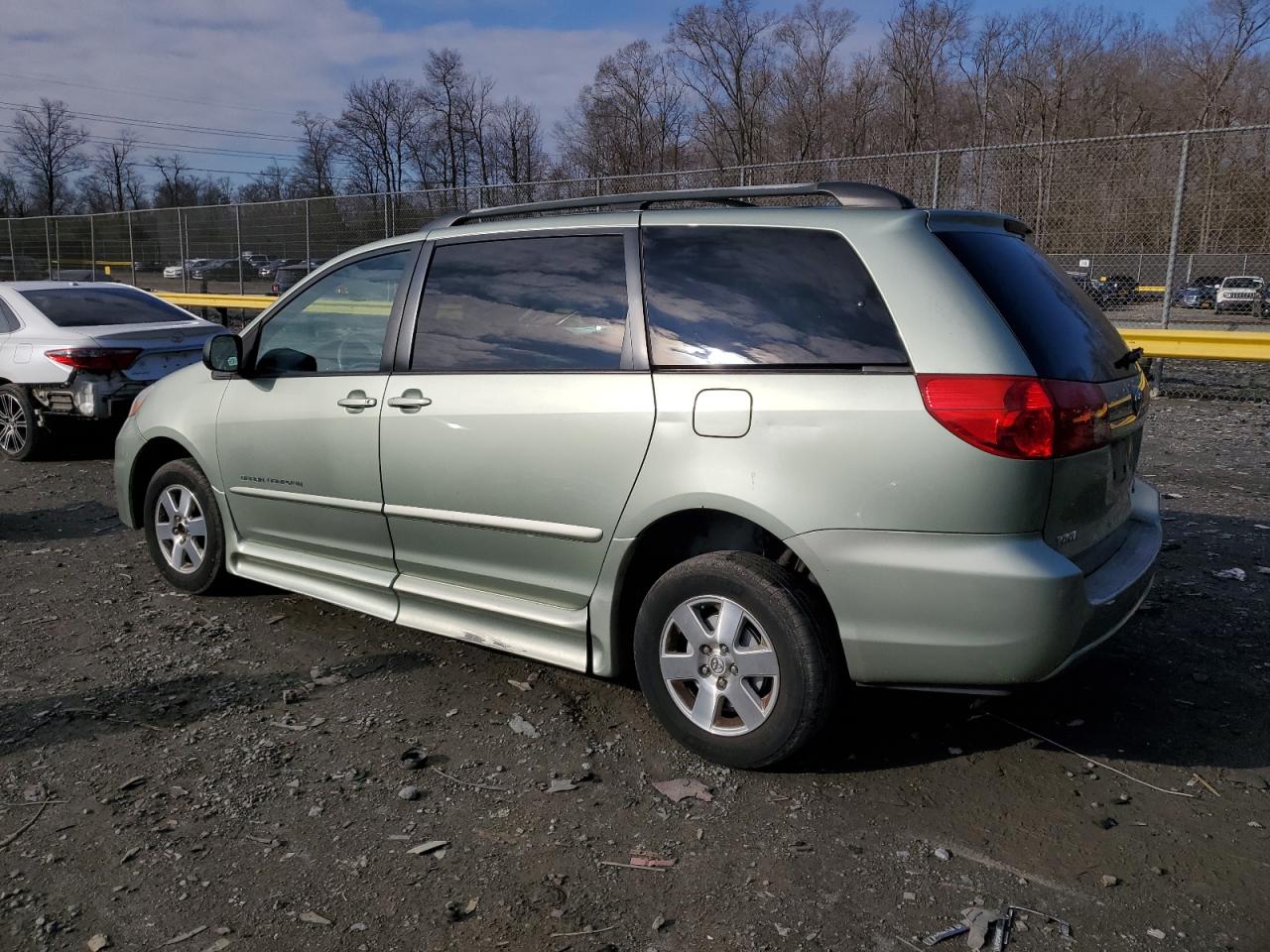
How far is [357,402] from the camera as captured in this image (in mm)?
4160

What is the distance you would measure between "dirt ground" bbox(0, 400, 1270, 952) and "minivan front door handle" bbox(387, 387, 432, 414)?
1.08m

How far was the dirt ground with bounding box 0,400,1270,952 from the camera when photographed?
102 inches

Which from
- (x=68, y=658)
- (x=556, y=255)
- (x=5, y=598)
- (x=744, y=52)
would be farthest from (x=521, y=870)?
(x=744, y=52)

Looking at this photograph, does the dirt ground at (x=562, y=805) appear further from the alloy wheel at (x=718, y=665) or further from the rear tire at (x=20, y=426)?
the rear tire at (x=20, y=426)

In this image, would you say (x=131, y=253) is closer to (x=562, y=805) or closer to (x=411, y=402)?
(x=411, y=402)

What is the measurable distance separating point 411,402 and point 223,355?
4.10ft

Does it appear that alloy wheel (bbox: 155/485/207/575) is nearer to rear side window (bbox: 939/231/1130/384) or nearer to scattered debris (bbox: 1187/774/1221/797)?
rear side window (bbox: 939/231/1130/384)

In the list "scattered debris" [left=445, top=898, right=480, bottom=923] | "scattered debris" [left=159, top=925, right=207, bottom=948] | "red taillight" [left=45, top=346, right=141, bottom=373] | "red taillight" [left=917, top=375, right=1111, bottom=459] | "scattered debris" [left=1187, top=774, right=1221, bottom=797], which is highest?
"red taillight" [left=917, top=375, right=1111, bottom=459]

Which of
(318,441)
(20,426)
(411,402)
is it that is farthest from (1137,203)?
(20,426)

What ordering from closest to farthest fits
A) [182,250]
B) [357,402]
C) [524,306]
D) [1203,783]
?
[1203,783], [524,306], [357,402], [182,250]

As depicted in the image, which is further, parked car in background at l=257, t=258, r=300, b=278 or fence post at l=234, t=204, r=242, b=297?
fence post at l=234, t=204, r=242, b=297

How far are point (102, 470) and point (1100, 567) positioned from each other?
7911 mm

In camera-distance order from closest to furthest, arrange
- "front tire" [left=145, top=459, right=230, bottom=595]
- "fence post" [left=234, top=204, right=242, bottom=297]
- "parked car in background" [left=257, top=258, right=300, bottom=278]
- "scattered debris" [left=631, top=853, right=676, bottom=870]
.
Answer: "scattered debris" [left=631, top=853, right=676, bottom=870] → "front tire" [left=145, top=459, right=230, bottom=595] → "parked car in background" [left=257, top=258, right=300, bottom=278] → "fence post" [left=234, top=204, right=242, bottom=297]

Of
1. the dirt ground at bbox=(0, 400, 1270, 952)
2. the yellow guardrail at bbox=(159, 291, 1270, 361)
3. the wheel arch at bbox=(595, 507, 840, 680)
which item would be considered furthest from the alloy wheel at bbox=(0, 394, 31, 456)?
the yellow guardrail at bbox=(159, 291, 1270, 361)
